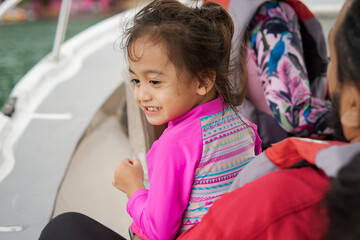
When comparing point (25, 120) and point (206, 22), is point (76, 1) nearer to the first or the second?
point (25, 120)

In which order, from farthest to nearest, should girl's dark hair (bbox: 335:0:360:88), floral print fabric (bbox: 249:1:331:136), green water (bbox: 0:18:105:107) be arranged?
green water (bbox: 0:18:105:107) → floral print fabric (bbox: 249:1:331:136) → girl's dark hair (bbox: 335:0:360:88)

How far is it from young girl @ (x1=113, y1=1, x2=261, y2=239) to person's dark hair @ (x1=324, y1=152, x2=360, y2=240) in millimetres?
364

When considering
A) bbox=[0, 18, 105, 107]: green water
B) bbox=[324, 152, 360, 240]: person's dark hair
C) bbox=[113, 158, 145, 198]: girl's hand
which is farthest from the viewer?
bbox=[0, 18, 105, 107]: green water

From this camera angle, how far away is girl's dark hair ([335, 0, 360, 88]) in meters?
0.54

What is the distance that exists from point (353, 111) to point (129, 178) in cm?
50

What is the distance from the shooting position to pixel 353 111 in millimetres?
587

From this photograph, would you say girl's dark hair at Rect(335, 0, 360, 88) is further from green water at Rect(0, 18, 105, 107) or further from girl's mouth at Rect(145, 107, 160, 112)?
green water at Rect(0, 18, 105, 107)

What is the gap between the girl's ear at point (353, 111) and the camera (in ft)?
1.87

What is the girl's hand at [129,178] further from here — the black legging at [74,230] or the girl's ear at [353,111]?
the girl's ear at [353,111]

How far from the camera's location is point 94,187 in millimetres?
1586

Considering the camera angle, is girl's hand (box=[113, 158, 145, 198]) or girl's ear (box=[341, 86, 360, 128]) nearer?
girl's ear (box=[341, 86, 360, 128])

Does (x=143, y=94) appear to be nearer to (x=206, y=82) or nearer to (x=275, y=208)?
(x=206, y=82)

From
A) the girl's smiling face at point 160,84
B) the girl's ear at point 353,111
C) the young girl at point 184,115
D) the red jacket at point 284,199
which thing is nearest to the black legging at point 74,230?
the young girl at point 184,115

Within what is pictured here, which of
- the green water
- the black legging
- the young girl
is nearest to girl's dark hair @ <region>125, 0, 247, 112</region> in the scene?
the young girl
